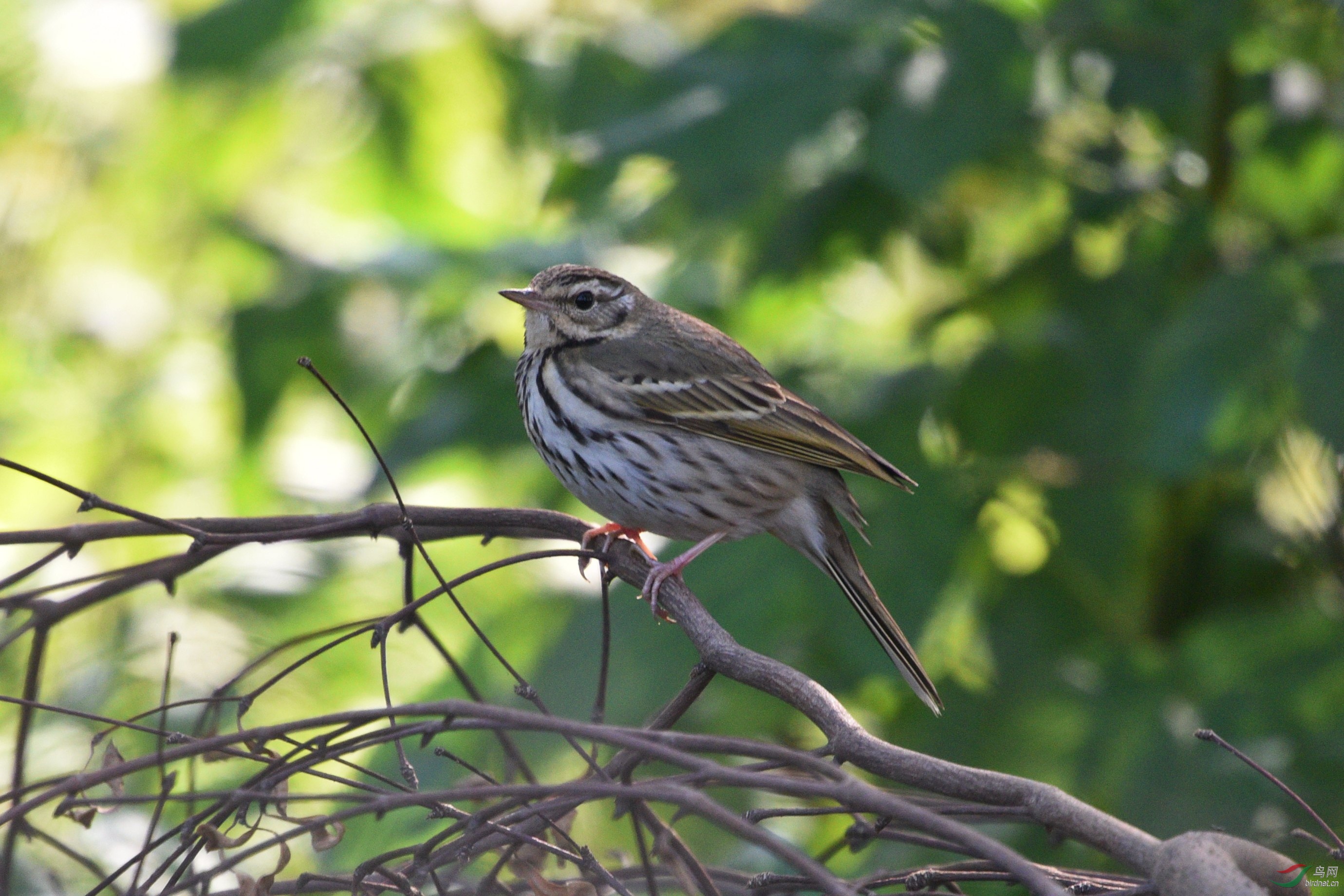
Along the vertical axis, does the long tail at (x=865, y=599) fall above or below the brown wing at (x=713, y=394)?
below

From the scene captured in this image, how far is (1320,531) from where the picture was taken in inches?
118

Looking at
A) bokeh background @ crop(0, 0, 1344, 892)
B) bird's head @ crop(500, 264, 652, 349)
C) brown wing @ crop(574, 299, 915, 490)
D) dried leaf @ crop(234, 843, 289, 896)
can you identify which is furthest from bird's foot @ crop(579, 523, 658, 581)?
dried leaf @ crop(234, 843, 289, 896)

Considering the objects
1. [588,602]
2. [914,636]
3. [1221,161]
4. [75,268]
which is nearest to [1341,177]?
[1221,161]

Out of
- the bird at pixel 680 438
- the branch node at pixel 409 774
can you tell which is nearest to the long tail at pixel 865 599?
the bird at pixel 680 438

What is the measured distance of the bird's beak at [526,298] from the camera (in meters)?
3.30

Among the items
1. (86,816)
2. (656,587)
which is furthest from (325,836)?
(656,587)

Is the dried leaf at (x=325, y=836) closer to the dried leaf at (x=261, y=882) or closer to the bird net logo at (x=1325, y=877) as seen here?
the dried leaf at (x=261, y=882)

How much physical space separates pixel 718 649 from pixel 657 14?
3.85m

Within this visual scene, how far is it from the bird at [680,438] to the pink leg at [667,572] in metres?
0.01

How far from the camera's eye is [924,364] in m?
3.48

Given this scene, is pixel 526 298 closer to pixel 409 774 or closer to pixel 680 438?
pixel 680 438

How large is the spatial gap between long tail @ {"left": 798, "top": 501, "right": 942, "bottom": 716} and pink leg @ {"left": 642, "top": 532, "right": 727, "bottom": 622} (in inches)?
10.3

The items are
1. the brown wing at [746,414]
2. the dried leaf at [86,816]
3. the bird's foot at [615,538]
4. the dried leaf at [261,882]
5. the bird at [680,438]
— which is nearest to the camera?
the dried leaf at [261,882]

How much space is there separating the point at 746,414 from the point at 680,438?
195mm
